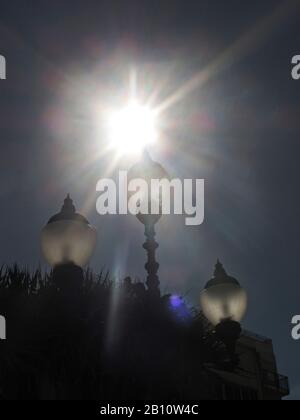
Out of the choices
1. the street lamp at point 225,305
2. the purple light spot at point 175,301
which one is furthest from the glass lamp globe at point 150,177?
the purple light spot at point 175,301

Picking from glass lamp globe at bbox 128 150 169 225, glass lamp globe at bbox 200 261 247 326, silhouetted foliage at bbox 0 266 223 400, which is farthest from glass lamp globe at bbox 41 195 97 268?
glass lamp globe at bbox 200 261 247 326

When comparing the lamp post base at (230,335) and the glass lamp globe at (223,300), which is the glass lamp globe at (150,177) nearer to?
the glass lamp globe at (223,300)

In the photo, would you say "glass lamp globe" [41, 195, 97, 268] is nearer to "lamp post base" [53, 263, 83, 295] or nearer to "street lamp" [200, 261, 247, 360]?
"lamp post base" [53, 263, 83, 295]

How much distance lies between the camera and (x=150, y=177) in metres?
7.71

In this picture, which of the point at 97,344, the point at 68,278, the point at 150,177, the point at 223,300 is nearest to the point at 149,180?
the point at 150,177

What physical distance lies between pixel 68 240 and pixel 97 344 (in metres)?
1.09

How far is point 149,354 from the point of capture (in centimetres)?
598

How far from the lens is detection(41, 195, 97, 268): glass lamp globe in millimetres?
5934

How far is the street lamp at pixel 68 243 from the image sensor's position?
584 centimetres

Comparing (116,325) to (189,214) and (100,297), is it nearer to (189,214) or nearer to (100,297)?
(100,297)

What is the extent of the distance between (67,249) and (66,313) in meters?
0.68

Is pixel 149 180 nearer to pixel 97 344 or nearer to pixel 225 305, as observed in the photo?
pixel 225 305

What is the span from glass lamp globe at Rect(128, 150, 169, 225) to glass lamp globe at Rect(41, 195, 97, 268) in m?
1.58
